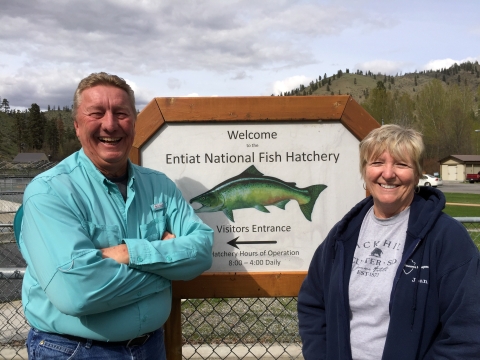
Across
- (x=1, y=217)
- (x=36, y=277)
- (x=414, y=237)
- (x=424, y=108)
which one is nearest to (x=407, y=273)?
(x=414, y=237)

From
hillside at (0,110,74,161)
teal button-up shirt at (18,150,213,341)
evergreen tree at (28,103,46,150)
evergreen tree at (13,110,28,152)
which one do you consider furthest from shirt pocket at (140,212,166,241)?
evergreen tree at (13,110,28,152)

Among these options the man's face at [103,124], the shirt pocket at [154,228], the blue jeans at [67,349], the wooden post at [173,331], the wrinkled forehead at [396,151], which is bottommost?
the wooden post at [173,331]

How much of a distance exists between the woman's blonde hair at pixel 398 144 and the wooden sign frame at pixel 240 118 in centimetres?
76

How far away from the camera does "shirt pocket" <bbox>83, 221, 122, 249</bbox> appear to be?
6.55ft

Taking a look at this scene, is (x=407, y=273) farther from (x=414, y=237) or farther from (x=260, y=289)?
(x=260, y=289)

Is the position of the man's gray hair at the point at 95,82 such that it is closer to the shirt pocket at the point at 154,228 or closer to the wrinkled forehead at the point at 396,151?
the shirt pocket at the point at 154,228

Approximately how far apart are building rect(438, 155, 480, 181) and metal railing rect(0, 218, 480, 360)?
53.8 meters

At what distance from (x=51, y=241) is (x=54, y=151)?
9960cm

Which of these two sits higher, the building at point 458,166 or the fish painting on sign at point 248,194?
the fish painting on sign at point 248,194

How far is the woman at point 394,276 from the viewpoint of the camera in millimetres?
1718

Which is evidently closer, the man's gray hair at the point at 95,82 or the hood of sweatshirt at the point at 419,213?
the hood of sweatshirt at the point at 419,213

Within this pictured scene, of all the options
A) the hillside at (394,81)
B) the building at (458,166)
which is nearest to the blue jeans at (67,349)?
the building at (458,166)

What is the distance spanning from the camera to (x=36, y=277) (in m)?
2.00

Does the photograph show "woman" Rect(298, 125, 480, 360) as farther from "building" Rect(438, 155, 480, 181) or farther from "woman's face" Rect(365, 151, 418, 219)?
"building" Rect(438, 155, 480, 181)
